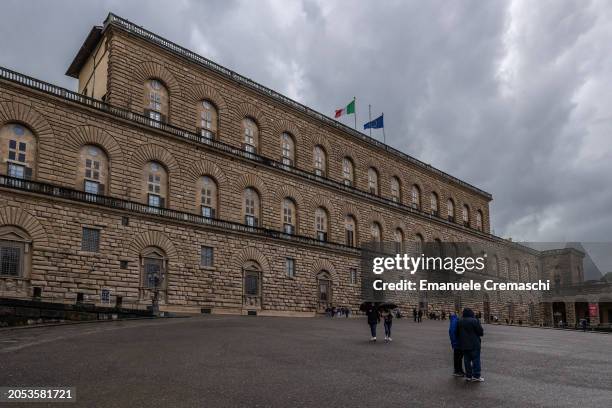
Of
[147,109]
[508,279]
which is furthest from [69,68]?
[508,279]

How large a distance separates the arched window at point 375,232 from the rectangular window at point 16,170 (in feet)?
87.4

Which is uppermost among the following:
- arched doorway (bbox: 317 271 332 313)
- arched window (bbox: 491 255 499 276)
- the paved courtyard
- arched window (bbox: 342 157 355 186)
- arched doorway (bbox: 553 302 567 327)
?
arched window (bbox: 342 157 355 186)

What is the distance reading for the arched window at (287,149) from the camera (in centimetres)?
3856

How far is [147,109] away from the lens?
30750 millimetres

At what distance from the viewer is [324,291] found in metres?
38.4

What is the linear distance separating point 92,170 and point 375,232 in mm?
24141

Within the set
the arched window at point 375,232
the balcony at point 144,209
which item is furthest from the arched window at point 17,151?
the arched window at point 375,232

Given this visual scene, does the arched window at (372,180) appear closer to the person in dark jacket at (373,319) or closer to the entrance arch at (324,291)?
the entrance arch at (324,291)

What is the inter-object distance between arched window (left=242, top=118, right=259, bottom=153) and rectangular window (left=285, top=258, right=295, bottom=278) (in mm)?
7480

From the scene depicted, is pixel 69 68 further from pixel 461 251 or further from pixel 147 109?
pixel 461 251

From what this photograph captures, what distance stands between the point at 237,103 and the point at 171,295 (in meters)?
13.4

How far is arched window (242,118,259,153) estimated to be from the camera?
118 feet

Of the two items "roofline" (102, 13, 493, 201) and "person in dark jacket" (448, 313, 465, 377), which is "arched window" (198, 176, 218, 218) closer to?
"roofline" (102, 13, 493, 201)

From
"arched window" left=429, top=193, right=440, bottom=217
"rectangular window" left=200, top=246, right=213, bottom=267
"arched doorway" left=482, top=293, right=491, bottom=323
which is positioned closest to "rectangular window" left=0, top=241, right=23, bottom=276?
"rectangular window" left=200, top=246, right=213, bottom=267
